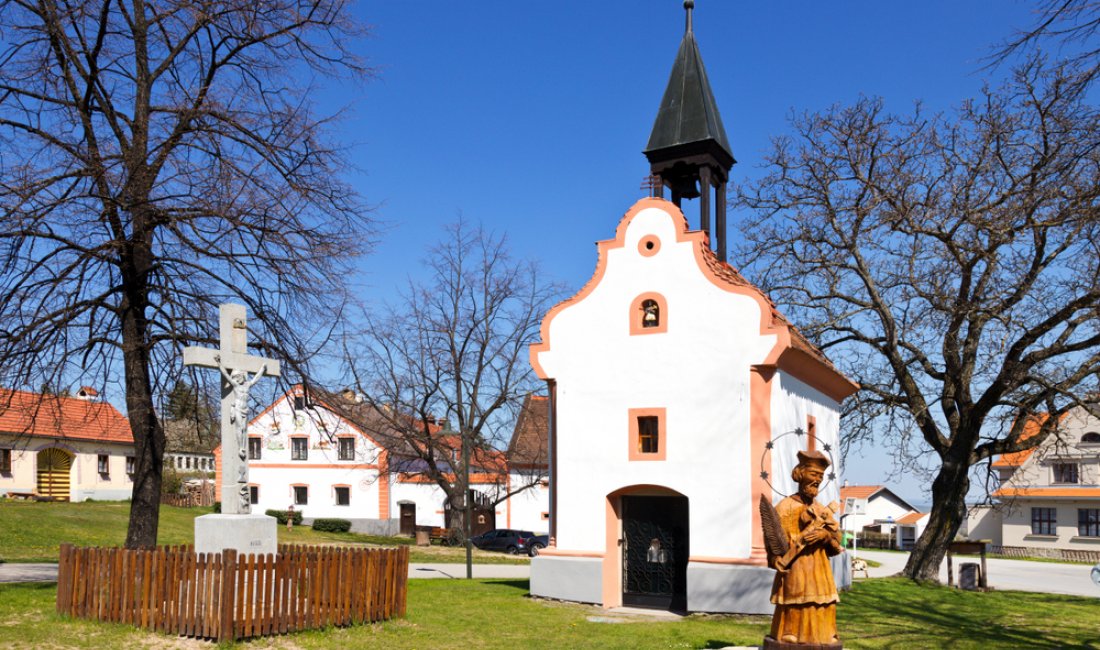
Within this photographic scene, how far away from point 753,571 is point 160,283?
38.6 ft

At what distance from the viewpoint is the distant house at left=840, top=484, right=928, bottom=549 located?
66500 millimetres

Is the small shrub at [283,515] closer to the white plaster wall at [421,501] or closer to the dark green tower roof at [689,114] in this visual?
the white plaster wall at [421,501]

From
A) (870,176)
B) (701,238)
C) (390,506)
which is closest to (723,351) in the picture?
(701,238)

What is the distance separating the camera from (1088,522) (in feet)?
171

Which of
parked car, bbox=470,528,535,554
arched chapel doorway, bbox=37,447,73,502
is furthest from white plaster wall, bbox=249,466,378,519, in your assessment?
parked car, bbox=470,528,535,554

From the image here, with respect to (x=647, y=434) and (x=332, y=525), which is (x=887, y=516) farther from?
(x=647, y=434)

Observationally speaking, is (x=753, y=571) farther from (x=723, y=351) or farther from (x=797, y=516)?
(x=797, y=516)

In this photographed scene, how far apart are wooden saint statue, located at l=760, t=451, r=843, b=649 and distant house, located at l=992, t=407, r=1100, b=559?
156 ft

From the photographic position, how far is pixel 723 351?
59.9 feet

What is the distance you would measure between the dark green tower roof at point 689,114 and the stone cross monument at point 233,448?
10.8 m

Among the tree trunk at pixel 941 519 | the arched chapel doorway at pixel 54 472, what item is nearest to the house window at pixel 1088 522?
the tree trunk at pixel 941 519

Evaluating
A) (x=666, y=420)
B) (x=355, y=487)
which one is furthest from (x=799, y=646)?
(x=355, y=487)

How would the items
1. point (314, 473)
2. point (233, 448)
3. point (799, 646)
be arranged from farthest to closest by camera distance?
point (314, 473) < point (233, 448) < point (799, 646)

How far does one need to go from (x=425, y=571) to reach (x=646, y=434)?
11.2m
